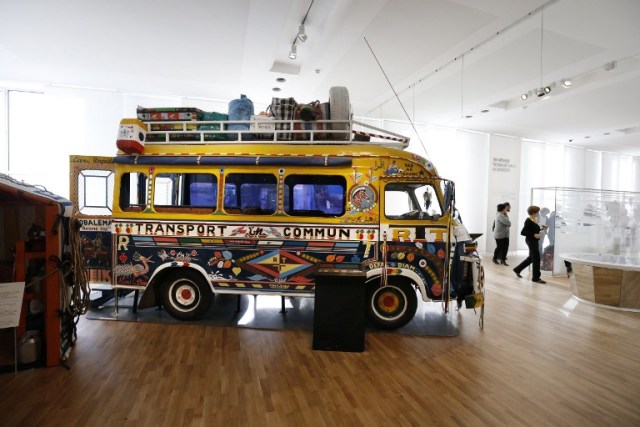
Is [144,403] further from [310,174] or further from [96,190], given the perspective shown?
[96,190]

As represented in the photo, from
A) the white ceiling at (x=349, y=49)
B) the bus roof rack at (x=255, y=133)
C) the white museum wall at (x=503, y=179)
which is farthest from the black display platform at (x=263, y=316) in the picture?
the white museum wall at (x=503, y=179)

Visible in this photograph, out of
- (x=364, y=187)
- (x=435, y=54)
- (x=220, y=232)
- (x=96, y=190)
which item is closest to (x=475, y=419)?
(x=364, y=187)

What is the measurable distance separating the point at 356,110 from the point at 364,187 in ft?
20.7

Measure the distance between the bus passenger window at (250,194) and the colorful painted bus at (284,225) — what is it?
0.5 inches

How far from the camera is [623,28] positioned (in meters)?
5.23

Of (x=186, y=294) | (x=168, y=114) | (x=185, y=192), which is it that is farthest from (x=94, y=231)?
(x=168, y=114)

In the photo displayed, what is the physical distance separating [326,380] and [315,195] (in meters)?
2.25

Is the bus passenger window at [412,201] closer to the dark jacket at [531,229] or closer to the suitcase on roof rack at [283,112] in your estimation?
the suitcase on roof rack at [283,112]

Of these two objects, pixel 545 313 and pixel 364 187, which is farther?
pixel 545 313

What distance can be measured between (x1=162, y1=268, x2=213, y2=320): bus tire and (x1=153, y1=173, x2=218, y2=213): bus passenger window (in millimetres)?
905

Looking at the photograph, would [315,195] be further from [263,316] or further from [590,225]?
[590,225]

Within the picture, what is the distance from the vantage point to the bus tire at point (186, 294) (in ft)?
15.6

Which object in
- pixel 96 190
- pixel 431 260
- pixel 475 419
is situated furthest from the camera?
pixel 96 190

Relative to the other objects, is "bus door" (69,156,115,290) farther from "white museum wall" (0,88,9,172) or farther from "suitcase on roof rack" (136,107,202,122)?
"white museum wall" (0,88,9,172)
